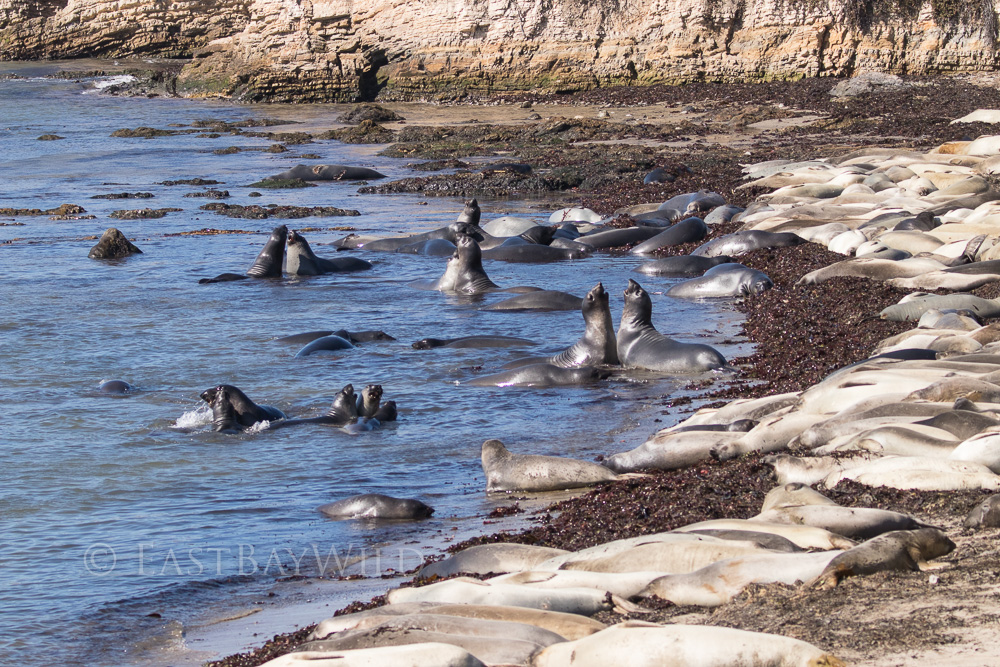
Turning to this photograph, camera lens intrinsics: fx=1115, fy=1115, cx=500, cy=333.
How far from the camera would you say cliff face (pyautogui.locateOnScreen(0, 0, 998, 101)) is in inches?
1083

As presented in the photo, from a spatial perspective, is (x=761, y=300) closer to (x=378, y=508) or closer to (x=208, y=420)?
(x=208, y=420)

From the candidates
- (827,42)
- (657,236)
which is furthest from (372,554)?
(827,42)

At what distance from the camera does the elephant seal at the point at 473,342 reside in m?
9.05

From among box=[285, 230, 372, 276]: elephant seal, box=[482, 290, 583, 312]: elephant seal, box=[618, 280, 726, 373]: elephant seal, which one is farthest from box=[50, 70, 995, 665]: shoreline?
box=[285, 230, 372, 276]: elephant seal

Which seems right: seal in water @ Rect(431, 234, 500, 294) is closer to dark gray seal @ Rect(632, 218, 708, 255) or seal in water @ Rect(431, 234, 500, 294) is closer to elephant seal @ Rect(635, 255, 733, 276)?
elephant seal @ Rect(635, 255, 733, 276)

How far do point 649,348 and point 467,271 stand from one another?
127 inches

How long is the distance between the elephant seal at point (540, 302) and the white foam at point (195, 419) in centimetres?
383

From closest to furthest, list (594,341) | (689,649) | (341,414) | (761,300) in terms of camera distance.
→ (689,649) < (341,414) < (594,341) < (761,300)

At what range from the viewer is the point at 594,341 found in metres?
8.39

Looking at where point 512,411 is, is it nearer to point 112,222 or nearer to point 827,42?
point 112,222

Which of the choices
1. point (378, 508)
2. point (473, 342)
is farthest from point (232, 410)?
point (473, 342)

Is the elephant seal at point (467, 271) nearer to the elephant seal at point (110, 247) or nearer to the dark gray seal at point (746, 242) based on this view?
the dark gray seal at point (746, 242)

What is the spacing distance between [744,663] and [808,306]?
718cm

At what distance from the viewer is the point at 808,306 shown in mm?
9523
